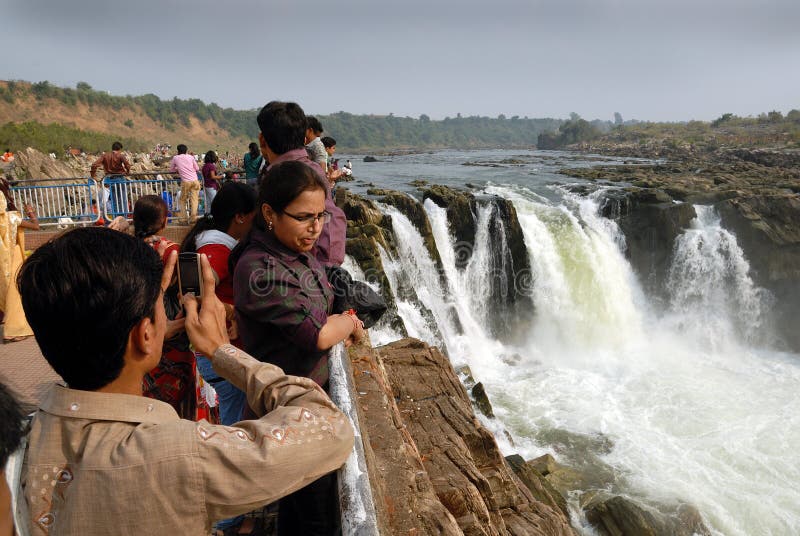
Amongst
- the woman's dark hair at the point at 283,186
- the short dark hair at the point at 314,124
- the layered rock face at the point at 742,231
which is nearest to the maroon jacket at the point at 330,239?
the woman's dark hair at the point at 283,186

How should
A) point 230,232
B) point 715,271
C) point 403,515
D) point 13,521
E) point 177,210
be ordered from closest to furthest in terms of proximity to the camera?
point 13,521
point 403,515
point 230,232
point 177,210
point 715,271

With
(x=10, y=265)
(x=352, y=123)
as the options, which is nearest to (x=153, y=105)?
(x=352, y=123)

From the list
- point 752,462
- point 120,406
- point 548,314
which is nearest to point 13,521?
point 120,406

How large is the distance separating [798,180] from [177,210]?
24.5 m

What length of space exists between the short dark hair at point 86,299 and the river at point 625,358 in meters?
6.63

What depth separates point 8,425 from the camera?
0.98 metres

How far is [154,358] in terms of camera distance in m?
1.18

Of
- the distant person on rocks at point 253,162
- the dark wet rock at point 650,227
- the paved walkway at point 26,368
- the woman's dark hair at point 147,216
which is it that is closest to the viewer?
the woman's dark hair at point 147,216

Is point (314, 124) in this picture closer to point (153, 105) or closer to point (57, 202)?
point (57, 202)

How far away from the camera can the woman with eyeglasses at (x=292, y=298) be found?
1.80 m

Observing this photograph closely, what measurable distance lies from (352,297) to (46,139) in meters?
33.4

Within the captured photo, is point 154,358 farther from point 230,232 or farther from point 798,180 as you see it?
point 798,180

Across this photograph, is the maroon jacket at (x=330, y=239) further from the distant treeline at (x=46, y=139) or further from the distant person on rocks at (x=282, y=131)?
the distant treeline at (x=46, y=139)

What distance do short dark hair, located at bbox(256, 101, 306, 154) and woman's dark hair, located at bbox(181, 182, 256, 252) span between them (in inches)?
17.5
